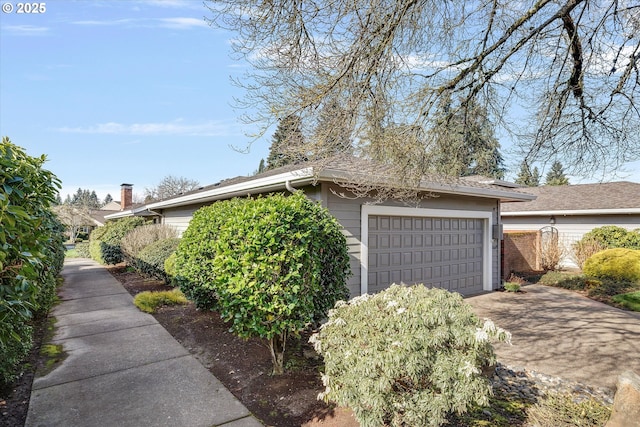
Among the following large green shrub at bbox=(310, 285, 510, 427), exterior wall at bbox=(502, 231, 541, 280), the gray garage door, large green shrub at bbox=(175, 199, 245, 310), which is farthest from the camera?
exterior wall at bbox=(502, 231, 541, 280)

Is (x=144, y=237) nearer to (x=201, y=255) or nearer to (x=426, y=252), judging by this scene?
(x=201, y=255)

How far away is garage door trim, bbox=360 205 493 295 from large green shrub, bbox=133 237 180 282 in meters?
6.15

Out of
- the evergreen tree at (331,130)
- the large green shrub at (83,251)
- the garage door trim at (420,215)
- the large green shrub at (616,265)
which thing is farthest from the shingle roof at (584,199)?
the large green shrub at (83,251)

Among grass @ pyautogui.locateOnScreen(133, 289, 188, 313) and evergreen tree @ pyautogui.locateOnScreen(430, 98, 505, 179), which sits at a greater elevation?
evergreen tree @ pyautogui.locateOnScreen(430, 98, 505, 179)

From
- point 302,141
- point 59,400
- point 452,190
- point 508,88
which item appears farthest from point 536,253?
point 59,400

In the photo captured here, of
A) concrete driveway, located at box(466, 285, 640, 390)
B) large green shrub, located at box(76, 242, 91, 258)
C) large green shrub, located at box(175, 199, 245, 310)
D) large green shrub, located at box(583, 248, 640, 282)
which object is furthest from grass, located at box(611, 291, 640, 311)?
large green shrub, located at box(76, 242, 91, 258)

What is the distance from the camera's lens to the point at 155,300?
25.0 feet

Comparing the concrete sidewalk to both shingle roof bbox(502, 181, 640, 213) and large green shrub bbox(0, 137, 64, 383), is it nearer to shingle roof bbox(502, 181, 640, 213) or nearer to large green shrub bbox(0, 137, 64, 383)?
large green shrub bbox(0, 137, 64, 383)

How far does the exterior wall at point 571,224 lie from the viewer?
47.8 feet

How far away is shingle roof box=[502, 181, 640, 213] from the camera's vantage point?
14784mm

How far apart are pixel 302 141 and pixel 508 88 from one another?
358 centimetres

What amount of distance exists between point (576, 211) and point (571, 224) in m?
0.96

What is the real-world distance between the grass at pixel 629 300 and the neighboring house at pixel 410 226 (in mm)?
2826

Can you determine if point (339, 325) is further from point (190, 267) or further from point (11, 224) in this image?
point (190, 267)
